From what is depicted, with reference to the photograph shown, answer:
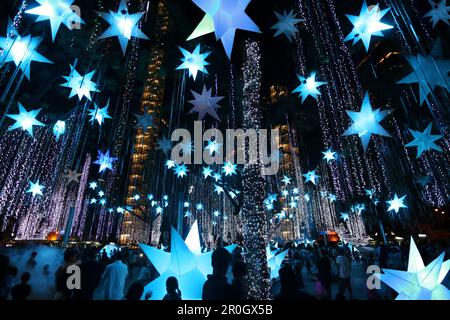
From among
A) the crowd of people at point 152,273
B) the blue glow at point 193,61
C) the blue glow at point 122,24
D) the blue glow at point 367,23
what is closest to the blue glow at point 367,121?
the blue glow at point 367,23

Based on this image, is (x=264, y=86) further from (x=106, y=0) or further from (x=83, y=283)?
(x=83, y=283)

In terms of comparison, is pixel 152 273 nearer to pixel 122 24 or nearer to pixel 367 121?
pixel 122 24

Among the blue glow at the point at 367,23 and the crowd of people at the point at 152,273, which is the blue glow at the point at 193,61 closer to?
the blue glow at the point at 367,23

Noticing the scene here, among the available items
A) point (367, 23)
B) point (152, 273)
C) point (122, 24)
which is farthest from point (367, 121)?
point (152, 273)

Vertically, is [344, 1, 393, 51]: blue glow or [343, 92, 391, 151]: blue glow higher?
[344, 1, 393, 51]: blue glow

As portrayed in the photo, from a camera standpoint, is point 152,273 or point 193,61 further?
point 152,273

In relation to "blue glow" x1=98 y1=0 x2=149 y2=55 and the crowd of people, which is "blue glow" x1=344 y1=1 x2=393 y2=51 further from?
the crowd of people

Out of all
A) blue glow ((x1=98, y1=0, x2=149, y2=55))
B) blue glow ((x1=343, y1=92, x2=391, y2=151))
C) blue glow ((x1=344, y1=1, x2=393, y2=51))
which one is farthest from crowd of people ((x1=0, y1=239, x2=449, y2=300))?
blue glow ((x1=344, y1=1, x2=393, y2=51))

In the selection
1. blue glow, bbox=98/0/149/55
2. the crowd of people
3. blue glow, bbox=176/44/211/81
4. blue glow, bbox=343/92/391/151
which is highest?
blue glow, bbox=176/44/211/81

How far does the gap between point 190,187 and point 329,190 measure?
16945mm

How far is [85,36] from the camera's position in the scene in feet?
27.2

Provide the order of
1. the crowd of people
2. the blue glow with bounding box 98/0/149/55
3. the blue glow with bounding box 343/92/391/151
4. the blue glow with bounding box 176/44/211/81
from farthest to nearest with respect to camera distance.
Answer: the blue glow with bounding box 176/44/211/81 < the blue glow with bounding box 343/92/391/151 < the blue glow with bounding box 98/0/149/55 < the crowd of people

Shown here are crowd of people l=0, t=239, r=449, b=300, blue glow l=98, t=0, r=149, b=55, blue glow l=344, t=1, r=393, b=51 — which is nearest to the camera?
crowd of people l=0, t=239, r=449, b=300

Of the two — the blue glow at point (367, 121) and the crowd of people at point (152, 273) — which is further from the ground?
the blue glow at point (367, 121)
